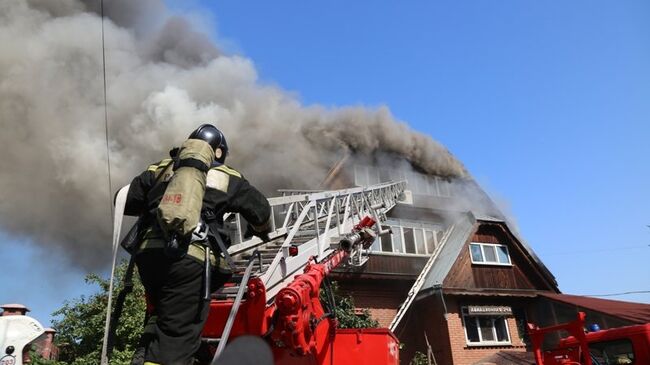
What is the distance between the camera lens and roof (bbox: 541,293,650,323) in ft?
37.0

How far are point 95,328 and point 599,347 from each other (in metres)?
8.17

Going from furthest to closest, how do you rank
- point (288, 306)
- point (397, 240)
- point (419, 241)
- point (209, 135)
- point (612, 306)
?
1. point (419, 241)
2. point (397, 240)
3. point (612, 306)
4. point (288, 306)
5. point (209, 135)

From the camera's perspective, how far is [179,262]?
2.22 m

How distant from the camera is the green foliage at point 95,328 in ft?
26.5

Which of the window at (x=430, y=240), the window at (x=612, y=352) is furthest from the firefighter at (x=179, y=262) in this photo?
the window at (x=430, y=240)

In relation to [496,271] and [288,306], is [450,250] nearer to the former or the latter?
[496,271]

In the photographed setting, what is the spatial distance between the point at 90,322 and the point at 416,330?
8.73m

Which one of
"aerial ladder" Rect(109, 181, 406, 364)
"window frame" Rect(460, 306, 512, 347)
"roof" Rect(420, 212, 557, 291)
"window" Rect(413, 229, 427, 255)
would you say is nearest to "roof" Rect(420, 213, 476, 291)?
"roof" Rect(420, 212, 557, 291)

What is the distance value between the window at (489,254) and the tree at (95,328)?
32.5 ft

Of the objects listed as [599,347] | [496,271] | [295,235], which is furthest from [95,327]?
[496,271]

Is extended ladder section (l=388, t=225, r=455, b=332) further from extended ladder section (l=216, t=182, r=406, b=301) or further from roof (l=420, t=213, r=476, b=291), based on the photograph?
extended ladder section (l=216, t=182, r=406, b=301)

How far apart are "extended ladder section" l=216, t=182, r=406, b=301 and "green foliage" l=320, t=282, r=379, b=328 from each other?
3139 mm

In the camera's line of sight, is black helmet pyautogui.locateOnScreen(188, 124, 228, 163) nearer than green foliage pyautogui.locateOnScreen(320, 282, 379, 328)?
Yes

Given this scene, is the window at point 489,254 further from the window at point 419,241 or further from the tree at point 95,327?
the tree at point 95,327
